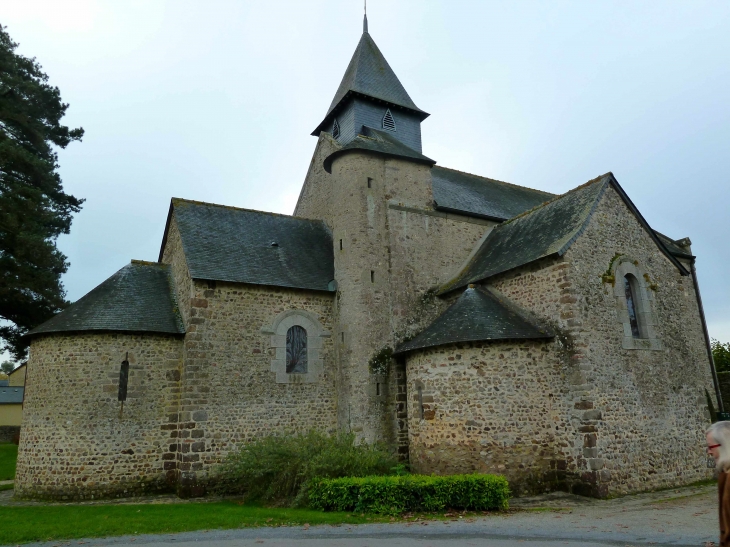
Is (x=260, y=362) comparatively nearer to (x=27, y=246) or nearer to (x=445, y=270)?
(x=445, y=270)

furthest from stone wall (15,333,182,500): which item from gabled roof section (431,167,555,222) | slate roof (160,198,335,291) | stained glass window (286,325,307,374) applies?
gabled roof section (431,167,555,222)

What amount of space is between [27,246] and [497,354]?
16125mm

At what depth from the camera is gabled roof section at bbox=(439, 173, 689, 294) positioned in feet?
45.9

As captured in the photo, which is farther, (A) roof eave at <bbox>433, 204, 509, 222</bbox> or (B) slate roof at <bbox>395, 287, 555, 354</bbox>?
(A) roof eave at <bbox>433, 204, 509, 222</bbox>

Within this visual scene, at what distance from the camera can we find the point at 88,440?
13.3 m

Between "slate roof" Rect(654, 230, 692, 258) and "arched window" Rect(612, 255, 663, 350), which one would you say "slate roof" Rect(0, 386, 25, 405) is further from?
"slate roof" Rect(654, 230, 692, 258)

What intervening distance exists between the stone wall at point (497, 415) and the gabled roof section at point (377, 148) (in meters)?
7.65

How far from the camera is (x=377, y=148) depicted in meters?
17.8

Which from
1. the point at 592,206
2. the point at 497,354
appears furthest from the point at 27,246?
the point at 592,206

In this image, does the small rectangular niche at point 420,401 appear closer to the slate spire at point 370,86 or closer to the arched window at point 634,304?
the arched window at point 634,304

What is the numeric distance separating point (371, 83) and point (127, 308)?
507 inches

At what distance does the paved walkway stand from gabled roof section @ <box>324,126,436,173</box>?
39.2 feet

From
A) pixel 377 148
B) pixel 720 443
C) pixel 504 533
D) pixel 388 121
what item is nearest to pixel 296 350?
pixel 377 148

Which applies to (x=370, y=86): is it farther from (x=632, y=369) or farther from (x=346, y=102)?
(x=632, y=369)
